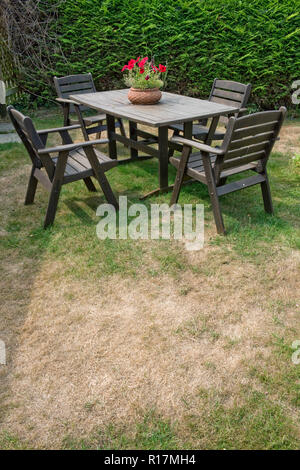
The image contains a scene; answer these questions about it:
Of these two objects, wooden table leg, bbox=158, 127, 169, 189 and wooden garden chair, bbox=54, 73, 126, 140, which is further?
wooden garden chair, bbox=54, 73, 126, 140

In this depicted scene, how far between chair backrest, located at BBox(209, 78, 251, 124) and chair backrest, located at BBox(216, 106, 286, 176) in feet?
4.62

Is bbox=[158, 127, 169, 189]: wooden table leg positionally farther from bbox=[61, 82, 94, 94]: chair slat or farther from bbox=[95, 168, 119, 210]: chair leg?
bbox=[61, 82, 94, 94]: chair slat

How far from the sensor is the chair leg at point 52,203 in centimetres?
332

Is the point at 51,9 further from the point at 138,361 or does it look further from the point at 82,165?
the point at 138,361

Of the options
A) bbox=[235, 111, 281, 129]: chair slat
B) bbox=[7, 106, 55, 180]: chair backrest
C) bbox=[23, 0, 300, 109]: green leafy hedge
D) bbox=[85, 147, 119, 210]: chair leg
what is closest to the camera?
bbox=[235, 111, 281, 129]: chair slat

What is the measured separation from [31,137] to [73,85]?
276 cm

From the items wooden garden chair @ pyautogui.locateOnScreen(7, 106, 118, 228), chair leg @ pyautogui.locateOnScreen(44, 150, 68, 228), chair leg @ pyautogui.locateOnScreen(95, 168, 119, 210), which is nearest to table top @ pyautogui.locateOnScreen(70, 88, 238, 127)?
wooden garden chair @ pyautogui.locateOnScreen(7, 106, 118, 228)

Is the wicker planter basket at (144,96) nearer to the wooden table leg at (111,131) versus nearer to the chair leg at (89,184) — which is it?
the wooden table leg at (111,131)

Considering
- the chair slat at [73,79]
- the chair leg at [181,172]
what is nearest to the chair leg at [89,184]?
the chair leg at [181,172]

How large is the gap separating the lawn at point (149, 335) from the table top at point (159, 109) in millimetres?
992

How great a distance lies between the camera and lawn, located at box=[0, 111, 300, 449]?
182 centimetres

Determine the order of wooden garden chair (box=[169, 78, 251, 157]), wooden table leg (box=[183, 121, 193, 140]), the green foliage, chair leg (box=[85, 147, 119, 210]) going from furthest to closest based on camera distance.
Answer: wooden garden chair (box=[169, 78, 251, 157]) → the green foliage → wooden table leg (box=[183, 121, 193, 140]) → chair leg (box=[85, 147, 119, 210])

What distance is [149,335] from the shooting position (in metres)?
2.32

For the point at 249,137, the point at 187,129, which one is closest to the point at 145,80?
the point at 187,129
